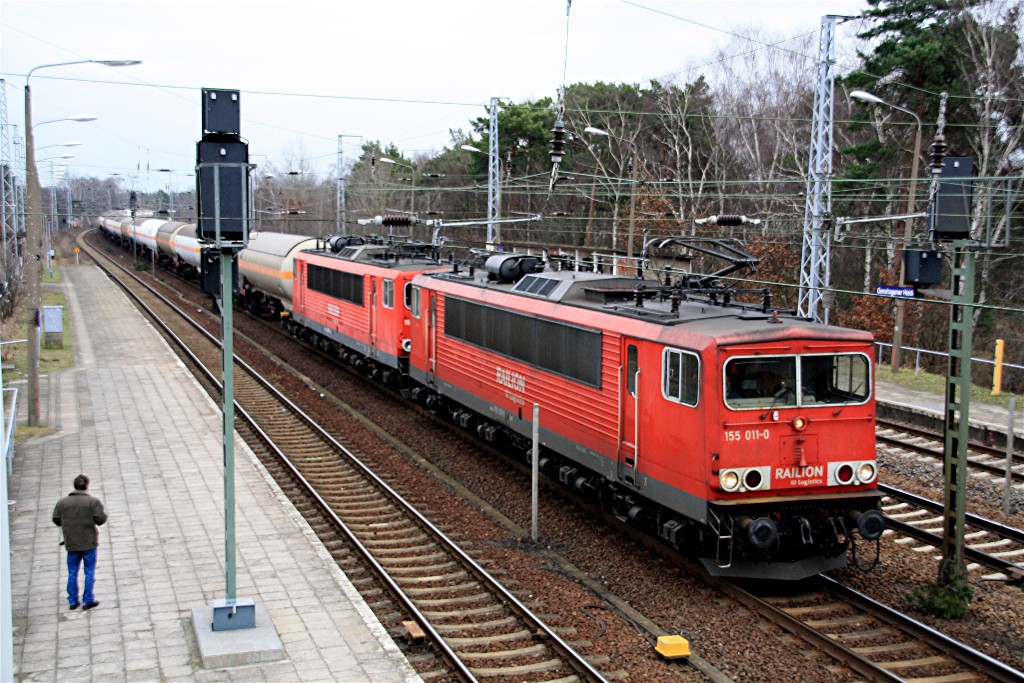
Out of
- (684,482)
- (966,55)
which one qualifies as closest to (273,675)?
(684,482)

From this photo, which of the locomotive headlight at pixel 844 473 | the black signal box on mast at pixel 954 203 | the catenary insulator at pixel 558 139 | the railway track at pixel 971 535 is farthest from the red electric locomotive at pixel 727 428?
the catenary insulator at pixel 558 139

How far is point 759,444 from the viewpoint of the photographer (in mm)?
11008

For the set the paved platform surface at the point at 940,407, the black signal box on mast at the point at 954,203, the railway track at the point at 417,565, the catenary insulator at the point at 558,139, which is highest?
the catenary insulator at the point at 558,139

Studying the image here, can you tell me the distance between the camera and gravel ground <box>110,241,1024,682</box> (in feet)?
32.0

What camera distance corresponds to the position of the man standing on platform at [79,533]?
1045 centimetres

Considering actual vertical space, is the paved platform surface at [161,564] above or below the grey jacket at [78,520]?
below

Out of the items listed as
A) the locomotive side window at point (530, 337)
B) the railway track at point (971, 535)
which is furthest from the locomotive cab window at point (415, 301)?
the railway track at point (971, 535)

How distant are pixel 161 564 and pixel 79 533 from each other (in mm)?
1841

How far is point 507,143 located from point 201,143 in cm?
3898

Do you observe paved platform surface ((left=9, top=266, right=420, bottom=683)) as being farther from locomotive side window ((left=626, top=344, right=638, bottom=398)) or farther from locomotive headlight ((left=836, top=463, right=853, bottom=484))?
locomotive headlight ((left=836, top=463, right=853, bottom=484))

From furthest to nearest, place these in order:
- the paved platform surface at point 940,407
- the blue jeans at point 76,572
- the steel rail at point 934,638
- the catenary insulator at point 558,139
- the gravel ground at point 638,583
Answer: the paved platform surface at point 940,407 → the catenary insulator at point 558,139 → the blue jeans at point 76,572 → the gravel ground at point 638,583 → the steel rail at point 934,638

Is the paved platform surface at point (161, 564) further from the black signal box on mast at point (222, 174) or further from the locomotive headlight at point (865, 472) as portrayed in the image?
the locomotive headlight at point (865, 472)

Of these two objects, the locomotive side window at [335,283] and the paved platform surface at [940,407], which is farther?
the locomotive side window at [335,283]

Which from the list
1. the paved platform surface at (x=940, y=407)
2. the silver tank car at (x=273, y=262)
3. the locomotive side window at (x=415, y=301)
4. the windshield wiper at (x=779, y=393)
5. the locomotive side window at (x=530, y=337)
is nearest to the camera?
the windshield wiper at (x=779, y=393)
